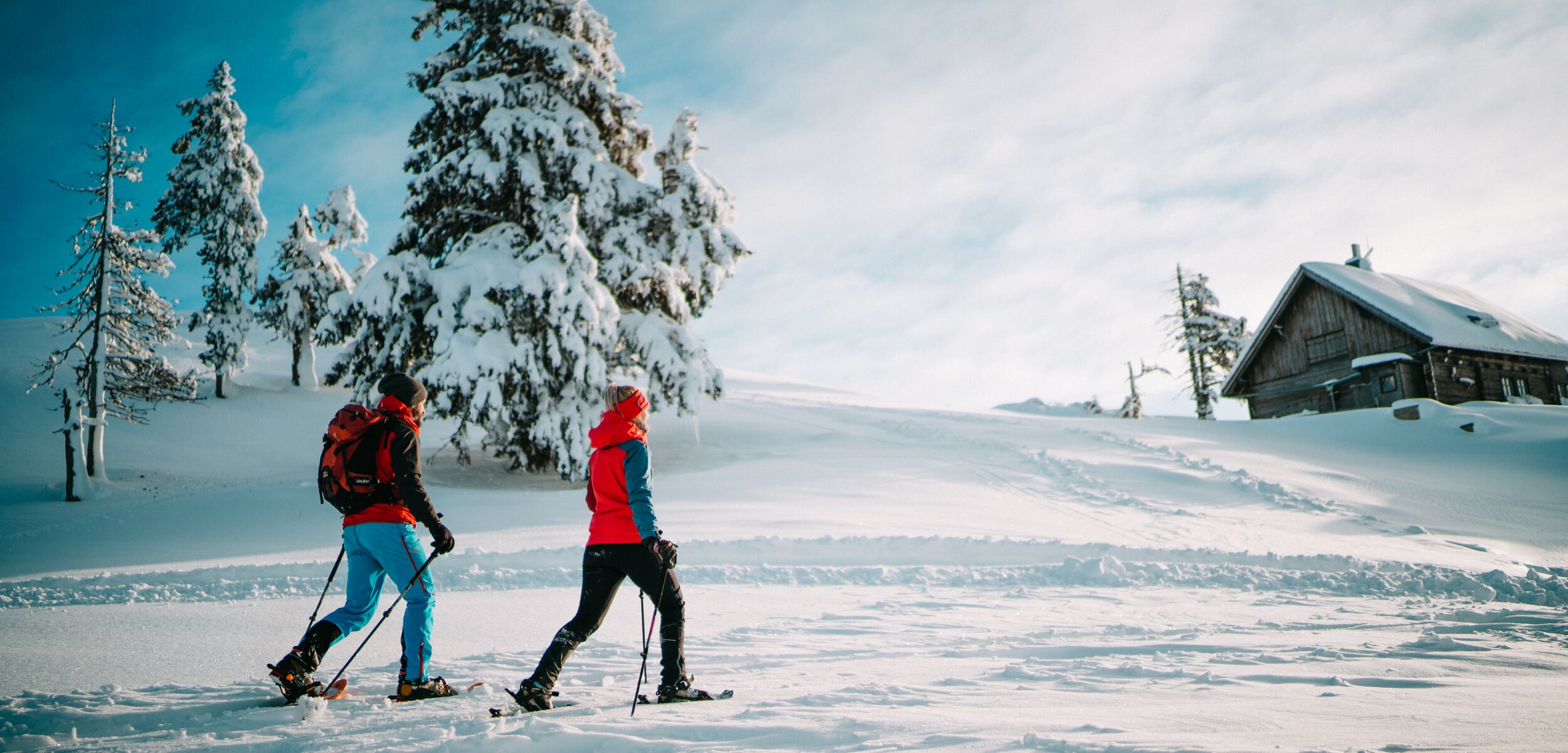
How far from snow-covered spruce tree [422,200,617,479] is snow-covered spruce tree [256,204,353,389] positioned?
51.7 feet

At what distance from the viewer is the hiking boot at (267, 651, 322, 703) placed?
3.82 m

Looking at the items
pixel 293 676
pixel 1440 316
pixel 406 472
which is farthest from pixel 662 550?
pixel 1440 316

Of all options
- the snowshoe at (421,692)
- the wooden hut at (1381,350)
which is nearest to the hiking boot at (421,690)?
the snowshoe at (421,692)

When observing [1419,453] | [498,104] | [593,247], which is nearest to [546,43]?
[498,104]

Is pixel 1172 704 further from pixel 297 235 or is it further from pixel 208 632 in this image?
pixel 297 235

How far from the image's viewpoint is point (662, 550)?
381 centimetres

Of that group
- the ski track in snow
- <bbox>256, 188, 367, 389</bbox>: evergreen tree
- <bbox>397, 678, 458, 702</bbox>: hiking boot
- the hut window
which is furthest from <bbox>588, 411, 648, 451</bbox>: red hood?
the hut window

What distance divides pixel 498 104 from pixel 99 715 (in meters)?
13.4

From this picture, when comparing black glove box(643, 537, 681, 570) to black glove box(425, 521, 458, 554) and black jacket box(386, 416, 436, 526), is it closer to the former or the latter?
black glove box(425, 521, 458, 554)

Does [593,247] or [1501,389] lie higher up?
[593,247]

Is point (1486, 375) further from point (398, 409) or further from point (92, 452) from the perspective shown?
point (92, 452)

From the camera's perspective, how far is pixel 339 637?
13.3ft

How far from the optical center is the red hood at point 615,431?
3965 mm

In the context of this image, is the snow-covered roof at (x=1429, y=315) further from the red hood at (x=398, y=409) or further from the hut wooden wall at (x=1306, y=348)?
the red hood at (x=398, y=409)
